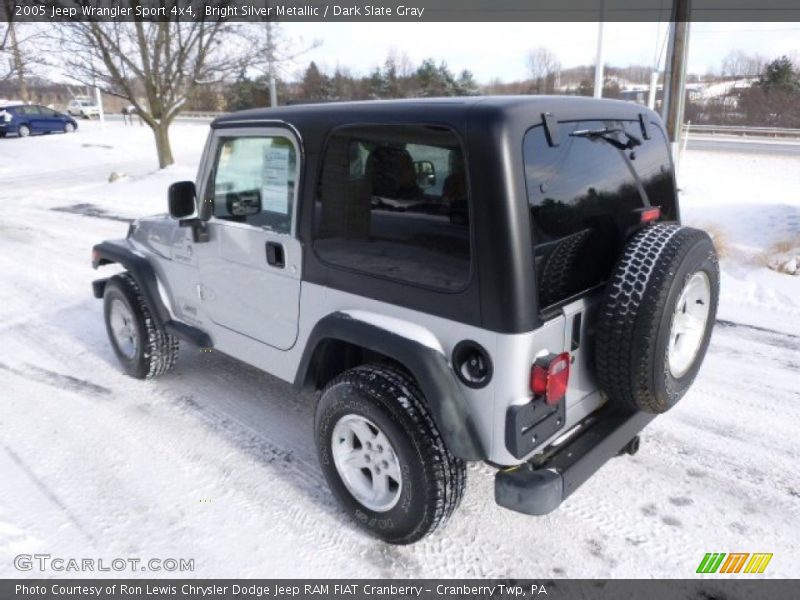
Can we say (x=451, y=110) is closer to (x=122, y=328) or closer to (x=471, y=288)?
(x=471, y=288)

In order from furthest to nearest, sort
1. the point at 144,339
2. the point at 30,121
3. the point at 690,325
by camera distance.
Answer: the point at 30,121
the point at 144,339
the point at 690,325

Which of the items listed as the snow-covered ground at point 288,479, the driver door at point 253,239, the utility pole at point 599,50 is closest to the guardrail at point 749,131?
the utility pole at point 599,50

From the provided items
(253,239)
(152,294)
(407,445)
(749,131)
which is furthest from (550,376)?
(749,131)

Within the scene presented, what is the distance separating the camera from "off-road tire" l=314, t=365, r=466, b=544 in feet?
8.05

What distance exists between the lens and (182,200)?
11.4 ft

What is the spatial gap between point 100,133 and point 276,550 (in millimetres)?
33691

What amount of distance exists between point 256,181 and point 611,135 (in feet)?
5.95

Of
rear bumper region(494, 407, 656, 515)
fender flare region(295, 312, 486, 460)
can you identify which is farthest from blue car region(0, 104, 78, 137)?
rear bumper region(494, 407, 656, 515)

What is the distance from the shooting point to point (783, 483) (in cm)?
310

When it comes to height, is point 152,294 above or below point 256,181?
below

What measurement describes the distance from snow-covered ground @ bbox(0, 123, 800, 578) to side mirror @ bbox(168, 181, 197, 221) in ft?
4.33

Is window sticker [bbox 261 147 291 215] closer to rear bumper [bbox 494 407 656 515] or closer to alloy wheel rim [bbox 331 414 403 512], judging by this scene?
alloy wheel rim [bbox 331 414 403 512]
